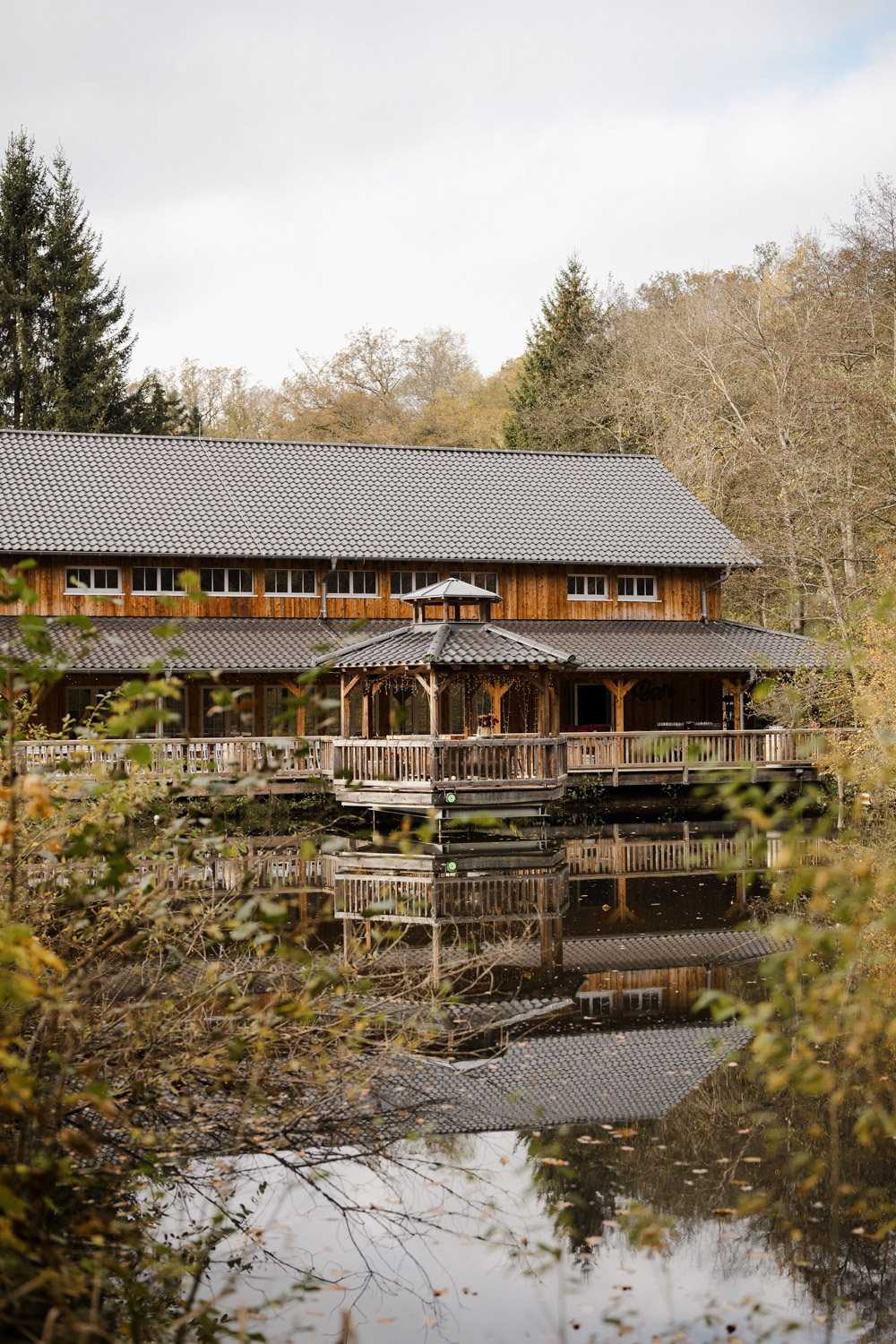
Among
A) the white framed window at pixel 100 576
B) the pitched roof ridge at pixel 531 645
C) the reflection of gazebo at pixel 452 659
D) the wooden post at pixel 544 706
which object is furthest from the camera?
the white framed window at pixel 100 576

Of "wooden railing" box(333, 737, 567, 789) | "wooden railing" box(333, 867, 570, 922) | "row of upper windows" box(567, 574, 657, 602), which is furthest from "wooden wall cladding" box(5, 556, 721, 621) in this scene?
"wooden railing" box(333, 867, 570, 922)

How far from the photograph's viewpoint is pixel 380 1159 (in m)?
6.98

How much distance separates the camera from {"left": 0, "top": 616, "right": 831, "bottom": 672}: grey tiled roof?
24328mm

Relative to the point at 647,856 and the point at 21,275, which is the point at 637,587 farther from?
the point at 21,275

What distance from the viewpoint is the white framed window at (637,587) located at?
32031 millimetres

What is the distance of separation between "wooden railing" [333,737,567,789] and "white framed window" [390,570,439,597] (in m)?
7.26

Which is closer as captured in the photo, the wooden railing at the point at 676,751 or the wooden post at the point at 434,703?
the wooden post at the point at 434,703

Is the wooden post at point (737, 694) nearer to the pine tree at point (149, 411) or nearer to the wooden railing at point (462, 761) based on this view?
the wooden railing at point (462, 761)

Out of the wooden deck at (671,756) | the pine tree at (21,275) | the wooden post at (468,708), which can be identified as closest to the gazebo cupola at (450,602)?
the wooden post at (468,708)

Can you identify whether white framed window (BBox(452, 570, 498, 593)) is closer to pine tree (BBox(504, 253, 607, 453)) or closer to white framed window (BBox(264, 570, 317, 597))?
white framed window (BBox(264, 570, 317, 597))

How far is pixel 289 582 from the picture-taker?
97.3 ft

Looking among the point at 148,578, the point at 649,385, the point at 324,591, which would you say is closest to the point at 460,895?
the point at 324,591

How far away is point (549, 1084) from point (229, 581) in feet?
73.4

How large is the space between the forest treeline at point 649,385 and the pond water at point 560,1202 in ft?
72.5
